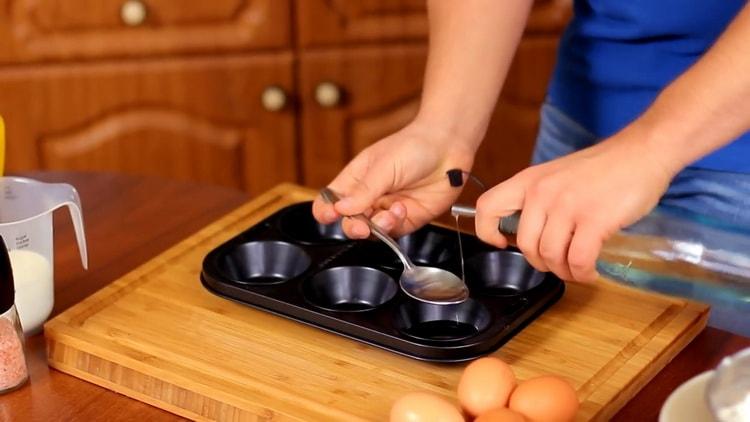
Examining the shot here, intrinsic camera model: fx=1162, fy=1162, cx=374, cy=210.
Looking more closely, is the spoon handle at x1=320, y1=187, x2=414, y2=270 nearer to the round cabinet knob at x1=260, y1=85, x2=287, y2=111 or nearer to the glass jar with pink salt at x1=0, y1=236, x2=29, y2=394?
the glass jar with pink salt at x1=0, y1=236, x2=29, y2=394

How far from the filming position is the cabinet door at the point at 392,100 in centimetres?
195

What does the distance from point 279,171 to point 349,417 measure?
47.9 inches

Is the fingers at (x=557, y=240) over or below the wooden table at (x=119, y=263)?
over

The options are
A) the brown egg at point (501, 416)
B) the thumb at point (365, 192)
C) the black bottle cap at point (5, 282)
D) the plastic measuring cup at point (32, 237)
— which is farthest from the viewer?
the thumb at point (365, 192)

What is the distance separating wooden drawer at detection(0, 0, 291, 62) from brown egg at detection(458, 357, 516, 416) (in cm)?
120

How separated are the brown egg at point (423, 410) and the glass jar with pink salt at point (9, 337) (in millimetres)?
331

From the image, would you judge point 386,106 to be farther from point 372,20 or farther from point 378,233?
point 378,233

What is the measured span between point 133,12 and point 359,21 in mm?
376

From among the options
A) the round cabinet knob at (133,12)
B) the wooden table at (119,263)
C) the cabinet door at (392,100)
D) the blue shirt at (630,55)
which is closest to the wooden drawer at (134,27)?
the round cabinet knob at (133,12)

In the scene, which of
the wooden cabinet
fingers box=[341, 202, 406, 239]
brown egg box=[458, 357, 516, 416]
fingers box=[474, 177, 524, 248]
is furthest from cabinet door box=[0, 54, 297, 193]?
brown egg box=[458, 357, 516, 416]

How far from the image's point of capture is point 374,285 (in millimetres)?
1091

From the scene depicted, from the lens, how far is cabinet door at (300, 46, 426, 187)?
1977 mm

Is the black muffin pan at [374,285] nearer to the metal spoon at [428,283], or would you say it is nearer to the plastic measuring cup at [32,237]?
the metal spoon at [428,283]

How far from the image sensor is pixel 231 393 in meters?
0.93
